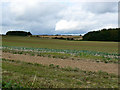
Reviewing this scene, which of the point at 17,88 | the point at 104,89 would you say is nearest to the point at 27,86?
the point at 17,88

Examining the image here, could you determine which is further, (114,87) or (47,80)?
(47,80)

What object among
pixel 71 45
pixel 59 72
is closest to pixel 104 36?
pixel 71 45

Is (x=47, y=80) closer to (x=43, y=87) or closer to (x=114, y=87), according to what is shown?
(x=43, y=87)

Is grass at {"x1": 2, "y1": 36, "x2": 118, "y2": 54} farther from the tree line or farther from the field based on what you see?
the tree line

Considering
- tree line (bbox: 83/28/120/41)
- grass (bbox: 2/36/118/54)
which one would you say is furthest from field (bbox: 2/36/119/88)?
tree line (bbox: 83/28/120/41)

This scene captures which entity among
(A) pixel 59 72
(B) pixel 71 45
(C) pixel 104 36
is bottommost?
(A) pixel 59 72

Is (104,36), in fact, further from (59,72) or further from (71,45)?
(59,72)

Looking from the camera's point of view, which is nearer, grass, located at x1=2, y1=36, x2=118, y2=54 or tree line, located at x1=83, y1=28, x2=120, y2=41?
grass, located at x1=2, y1=36, x2=118, y2=54

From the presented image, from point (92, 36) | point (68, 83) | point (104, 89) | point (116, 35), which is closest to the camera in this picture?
point (104, 89)

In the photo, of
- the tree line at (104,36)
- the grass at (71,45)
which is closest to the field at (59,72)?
the grass at (71,45)

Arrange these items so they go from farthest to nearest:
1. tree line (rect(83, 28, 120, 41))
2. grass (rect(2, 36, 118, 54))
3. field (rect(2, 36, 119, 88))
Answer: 1. tree line (rect(83, 28, 120, 41))
2. grass (rect(2, 36, 118, 54))
3. field (rect(2, 36, 119, 88))

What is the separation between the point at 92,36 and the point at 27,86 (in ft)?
325

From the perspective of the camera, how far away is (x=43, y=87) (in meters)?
8.16

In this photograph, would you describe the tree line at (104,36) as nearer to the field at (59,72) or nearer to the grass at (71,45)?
the grass at (71,45)
